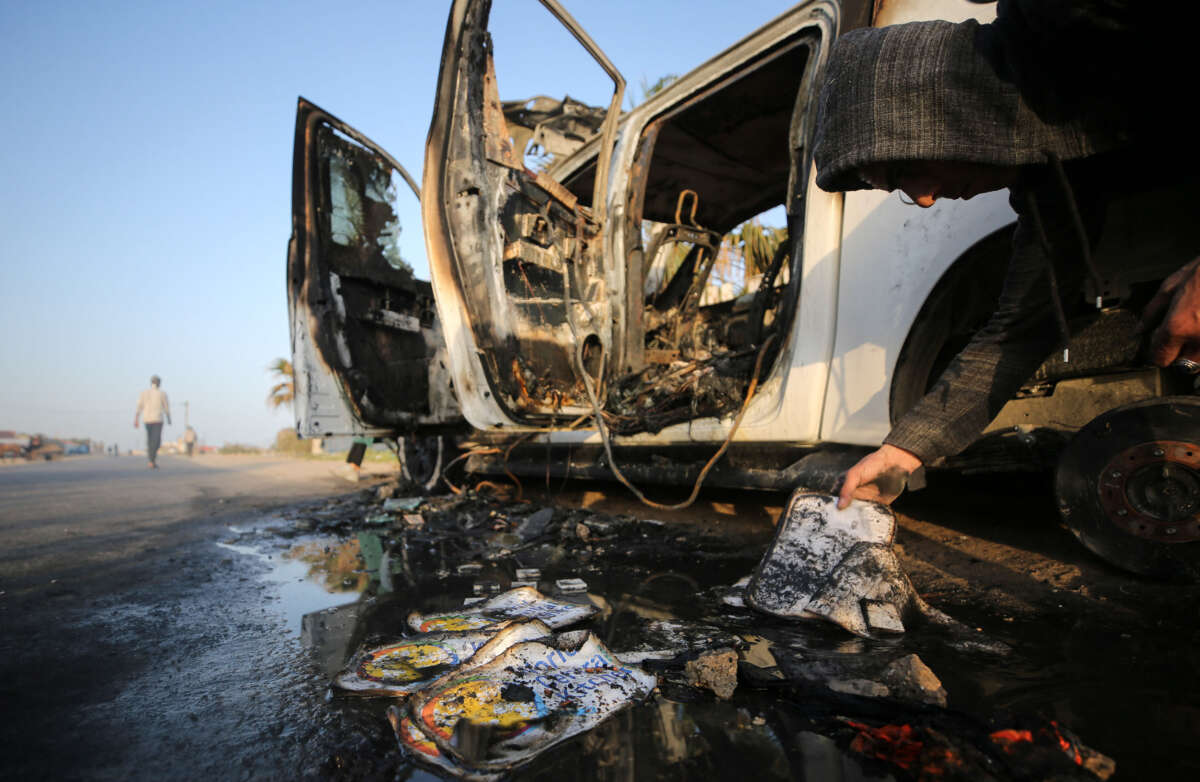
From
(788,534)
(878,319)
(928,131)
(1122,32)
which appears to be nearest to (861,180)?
(928,131)

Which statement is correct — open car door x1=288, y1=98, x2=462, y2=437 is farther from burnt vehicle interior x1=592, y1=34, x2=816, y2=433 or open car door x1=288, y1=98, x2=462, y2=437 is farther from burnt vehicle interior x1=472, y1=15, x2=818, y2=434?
burnt vehicle interior x1=592, y1=34, x2=816, y2=433

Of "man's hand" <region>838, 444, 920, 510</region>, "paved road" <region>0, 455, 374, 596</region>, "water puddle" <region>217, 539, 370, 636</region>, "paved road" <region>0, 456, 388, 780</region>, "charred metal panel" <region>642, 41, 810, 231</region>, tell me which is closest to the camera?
"paved road" <region>0, 456, 388, 780</region>

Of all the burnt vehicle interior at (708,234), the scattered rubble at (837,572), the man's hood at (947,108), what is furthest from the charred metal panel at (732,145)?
the scattered rubble at (837,572)

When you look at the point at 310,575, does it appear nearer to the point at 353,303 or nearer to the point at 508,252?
the point at 508,252

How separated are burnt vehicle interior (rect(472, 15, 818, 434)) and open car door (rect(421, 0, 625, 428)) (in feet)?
0.03

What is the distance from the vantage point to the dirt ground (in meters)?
0.95

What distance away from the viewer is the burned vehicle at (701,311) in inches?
62.1

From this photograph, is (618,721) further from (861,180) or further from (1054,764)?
(861,180)

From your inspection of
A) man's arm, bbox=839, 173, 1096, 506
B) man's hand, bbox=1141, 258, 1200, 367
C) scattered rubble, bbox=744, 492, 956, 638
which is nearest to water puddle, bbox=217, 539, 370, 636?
scattered rubble, bbox=744, 492, 956, 638

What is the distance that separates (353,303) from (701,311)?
8.50 feet

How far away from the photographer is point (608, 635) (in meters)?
1.49

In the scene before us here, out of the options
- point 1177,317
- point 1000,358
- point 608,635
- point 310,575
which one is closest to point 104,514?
point 310,575

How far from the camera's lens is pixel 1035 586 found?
170cm

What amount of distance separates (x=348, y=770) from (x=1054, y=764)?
1061mm
